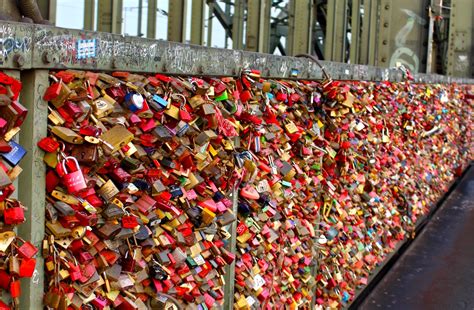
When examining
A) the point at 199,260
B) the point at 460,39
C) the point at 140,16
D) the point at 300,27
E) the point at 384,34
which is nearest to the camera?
the point at 199,260

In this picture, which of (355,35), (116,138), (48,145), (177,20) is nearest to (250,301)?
(116,138)

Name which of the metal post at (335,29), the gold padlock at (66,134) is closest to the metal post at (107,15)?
the gold padlock at (66,134)

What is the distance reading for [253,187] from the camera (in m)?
3.18

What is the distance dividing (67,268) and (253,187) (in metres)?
1.32

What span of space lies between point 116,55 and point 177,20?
5.33 metres

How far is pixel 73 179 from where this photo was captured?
1.94 metres

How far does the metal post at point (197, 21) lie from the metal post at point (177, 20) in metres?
0.52

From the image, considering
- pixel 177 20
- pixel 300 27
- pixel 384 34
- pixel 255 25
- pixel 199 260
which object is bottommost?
pixel 199 260

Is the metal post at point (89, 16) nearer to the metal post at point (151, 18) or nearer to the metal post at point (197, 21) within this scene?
the metal post at point (151, 18)

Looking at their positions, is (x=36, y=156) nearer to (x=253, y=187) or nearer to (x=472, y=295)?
(x=253, y=187)

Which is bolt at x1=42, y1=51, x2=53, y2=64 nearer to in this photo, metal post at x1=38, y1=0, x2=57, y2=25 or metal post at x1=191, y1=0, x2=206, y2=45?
metal post at x1=38, y1=0, x2=57, y2=25

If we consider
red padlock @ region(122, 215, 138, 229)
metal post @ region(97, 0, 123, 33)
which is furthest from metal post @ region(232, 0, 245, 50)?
red padlock @ region(122, 215, 138, 229)

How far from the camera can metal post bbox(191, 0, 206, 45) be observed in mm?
7910

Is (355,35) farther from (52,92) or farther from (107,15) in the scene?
(52,92)
